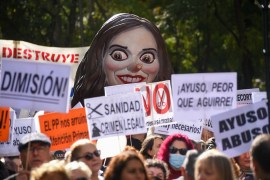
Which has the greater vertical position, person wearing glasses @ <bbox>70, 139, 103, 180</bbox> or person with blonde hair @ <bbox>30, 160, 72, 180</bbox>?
person wearing glasses @ <bbox>70, 139, 103, 180</bbox>

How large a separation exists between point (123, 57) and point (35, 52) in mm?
1387

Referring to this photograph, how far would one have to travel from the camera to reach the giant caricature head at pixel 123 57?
60.2 feet

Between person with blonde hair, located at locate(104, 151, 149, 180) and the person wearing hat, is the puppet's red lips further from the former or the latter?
person with blonde hair, located at locate(104, 151, 149, 180)

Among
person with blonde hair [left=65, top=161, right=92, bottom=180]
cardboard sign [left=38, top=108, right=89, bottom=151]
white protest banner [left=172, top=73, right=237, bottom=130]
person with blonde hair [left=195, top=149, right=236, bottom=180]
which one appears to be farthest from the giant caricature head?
person with blonde hair [left=195, top=149, right=236, bottom=180]

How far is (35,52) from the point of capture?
747 inches

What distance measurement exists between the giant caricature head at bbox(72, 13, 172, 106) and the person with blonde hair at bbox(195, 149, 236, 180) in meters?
7.78

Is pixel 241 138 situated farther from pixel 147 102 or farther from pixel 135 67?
pixel 135 67

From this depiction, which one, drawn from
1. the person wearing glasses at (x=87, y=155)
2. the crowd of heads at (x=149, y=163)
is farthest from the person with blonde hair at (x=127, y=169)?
the person wearing glasses at (x=87, y=155)

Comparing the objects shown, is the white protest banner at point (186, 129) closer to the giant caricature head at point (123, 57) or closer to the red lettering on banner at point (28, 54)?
the giant caricature head at point (123, 57)

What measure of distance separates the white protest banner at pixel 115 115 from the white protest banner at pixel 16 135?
1592 mm

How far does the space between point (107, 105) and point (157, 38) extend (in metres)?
4.71

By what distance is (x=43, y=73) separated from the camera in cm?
1252

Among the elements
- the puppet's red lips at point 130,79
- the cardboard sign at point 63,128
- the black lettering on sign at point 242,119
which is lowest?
the black lettering on sign at point 242,119

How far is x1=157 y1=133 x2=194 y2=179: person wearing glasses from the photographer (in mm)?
12805
